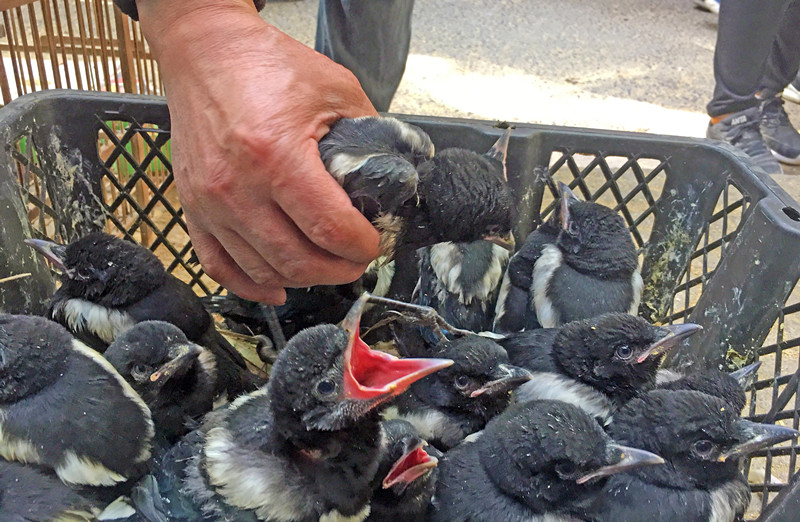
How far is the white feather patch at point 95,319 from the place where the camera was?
155 centimetres

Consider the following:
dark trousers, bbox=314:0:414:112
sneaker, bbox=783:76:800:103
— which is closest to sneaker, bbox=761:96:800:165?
sneaker, bbox=783:76:800:103

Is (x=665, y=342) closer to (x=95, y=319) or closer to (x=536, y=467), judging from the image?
(x=536, y=467)

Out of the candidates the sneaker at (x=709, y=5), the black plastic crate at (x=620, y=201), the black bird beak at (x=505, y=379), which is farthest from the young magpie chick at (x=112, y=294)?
the sneaker at (x=709, y=5)

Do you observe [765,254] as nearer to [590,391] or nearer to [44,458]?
[590,391]

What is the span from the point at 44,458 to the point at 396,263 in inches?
40.2

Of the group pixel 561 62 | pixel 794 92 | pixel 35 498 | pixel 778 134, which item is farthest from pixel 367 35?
pixel 794 92

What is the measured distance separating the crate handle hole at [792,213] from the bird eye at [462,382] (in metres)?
0.74

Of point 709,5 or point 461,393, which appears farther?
point 709,5

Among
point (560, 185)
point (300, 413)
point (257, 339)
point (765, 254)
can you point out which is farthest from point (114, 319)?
Result: point (765, 254)

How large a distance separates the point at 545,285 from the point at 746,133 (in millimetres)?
2725

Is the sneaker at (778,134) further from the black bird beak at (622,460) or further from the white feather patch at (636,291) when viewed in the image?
the black bird beak at (622,460)

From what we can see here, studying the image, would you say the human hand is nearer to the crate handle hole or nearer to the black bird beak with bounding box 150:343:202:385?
the black bird beak with bounding box 150:343:202:385

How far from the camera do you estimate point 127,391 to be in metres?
1.28

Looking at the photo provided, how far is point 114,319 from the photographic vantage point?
5.12 ft
